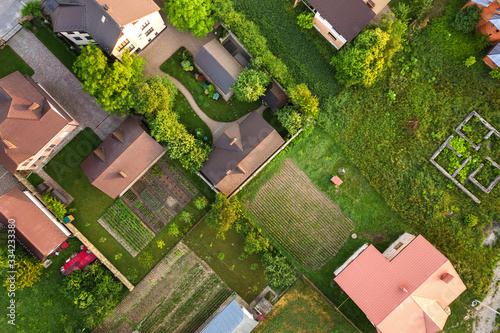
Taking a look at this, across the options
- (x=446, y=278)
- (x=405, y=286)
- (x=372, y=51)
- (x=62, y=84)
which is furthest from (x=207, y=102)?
(x=446, y=278)

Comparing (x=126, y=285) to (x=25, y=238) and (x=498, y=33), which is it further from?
(x=498, y=33)

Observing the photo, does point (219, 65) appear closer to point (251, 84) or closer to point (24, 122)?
point (251, 84)

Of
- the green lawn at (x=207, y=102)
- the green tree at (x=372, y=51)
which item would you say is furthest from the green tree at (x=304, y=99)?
the green tree at (x=372, y=51)

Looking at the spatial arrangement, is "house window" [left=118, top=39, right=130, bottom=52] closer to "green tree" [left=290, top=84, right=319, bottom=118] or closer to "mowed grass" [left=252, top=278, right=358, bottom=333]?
"green tree" [left=290, top=84, right=319, bottom=118]

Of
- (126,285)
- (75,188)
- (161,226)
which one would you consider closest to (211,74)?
(161,226)

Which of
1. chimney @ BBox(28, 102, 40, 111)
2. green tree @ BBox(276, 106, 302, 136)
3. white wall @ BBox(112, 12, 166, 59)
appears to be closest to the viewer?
chimney @ BBox(28, 102, 40, 111)

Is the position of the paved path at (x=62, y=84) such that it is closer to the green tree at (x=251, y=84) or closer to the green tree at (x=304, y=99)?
the green tree at (x=251, y=84)

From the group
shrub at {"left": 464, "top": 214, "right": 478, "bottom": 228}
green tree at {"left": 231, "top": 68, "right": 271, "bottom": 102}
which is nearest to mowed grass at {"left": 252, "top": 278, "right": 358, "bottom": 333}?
shrub at {"left": 464, "top": 214, "right": 478, "bottom": 228}

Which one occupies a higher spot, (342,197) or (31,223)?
(342,197)
